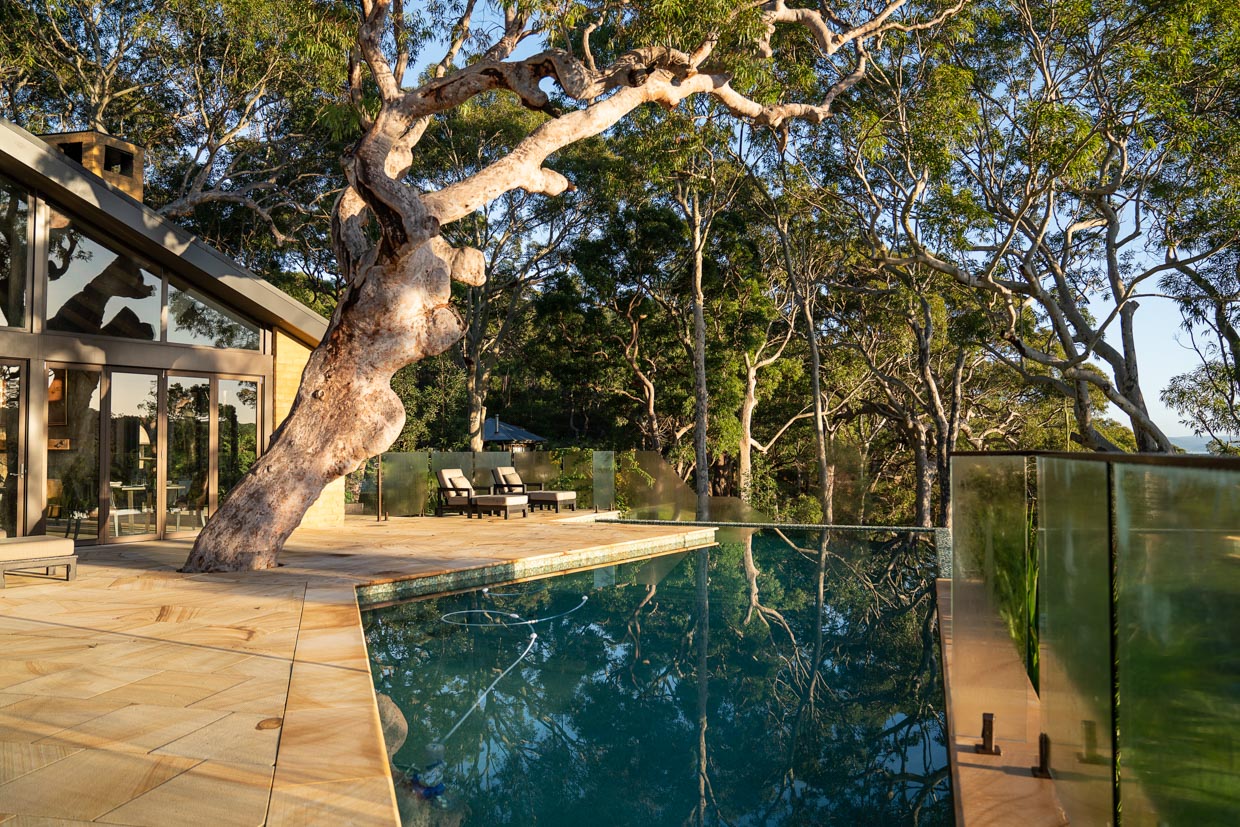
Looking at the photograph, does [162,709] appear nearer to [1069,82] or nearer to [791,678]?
[791,678]

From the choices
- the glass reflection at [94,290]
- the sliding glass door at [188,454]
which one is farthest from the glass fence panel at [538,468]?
the glass reflection at [94,290]

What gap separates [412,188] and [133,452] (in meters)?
5.33

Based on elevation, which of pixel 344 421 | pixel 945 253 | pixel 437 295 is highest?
pixel 945 253

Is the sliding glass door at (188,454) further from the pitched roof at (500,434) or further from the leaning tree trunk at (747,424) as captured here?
the leaning tree trunk at (747,424)

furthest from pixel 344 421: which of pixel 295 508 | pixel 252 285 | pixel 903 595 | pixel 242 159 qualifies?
pixel 242 159

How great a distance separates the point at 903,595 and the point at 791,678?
3.67m

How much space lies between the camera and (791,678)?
625 centimetres

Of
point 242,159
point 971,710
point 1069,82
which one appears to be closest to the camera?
point 971,710

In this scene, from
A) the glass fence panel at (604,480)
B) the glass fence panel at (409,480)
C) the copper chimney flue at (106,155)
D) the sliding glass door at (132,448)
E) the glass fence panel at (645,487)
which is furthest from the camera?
the glass fence panel at (645,487)

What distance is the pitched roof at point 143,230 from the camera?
977 centimetres

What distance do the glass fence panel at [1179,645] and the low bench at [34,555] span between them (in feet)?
28.0

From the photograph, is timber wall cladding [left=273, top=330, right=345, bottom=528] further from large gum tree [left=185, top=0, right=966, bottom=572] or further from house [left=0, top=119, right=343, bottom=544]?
large gum tree [left=185, top=0, right=966, bottom=572]

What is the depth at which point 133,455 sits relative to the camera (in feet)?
36.4

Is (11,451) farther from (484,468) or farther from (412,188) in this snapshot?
(484,468)
